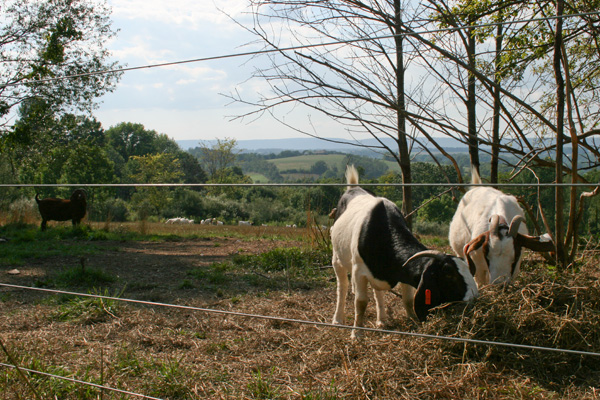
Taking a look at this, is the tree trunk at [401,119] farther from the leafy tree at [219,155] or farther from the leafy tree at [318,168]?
the leafy tree at [219,155]

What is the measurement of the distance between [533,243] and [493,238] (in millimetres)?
572

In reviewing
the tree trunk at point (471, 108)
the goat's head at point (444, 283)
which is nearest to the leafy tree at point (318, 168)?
the tree trunk at point (471, 108)

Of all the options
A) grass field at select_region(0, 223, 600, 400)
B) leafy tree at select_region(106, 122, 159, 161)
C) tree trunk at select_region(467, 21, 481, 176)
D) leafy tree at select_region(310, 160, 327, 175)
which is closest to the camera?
grass field at select_region(0, 223, 600, 400)

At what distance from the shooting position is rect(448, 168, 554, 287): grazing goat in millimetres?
4547

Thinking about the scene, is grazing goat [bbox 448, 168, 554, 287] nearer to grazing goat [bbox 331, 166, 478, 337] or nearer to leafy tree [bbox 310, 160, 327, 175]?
grazing goat [bbox 331, 166, 478, 337]

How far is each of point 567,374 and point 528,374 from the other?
1.04ft

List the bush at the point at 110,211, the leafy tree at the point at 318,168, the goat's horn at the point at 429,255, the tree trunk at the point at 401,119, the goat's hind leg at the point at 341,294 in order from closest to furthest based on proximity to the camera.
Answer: the goat's horn at the point at 429,255
the goat's hind leg at the point at 341,294
the tree trunk at the point at 401,119
the bush at the point at 110,211
the leafy tree at the point at 318,168

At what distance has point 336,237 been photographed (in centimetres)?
540

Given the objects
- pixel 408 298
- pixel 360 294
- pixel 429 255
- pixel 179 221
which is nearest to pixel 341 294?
pixel 360 294

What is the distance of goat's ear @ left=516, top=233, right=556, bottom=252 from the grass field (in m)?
0.27

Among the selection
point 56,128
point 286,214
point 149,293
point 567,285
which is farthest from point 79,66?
point 567,285

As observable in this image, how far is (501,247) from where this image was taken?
4547 millimetres

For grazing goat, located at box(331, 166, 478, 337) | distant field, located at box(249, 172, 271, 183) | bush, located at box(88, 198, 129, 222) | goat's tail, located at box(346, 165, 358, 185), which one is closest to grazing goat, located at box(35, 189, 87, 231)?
bush, located at box(88, 198, 129, 222)

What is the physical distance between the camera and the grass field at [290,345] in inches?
138
